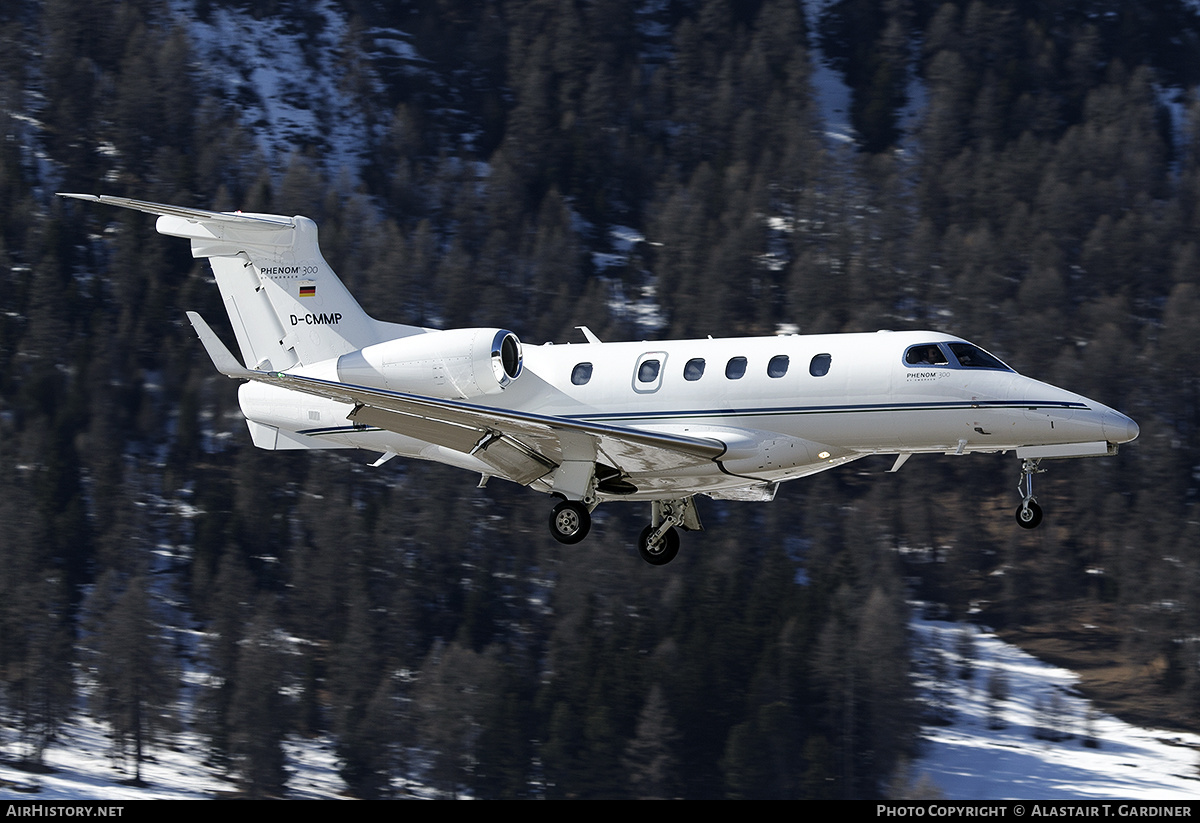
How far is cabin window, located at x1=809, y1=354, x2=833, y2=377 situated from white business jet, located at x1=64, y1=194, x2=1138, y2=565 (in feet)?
0.06

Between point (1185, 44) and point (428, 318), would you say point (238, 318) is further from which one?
point (1185, 44)

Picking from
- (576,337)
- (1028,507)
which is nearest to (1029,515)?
(1028,507)

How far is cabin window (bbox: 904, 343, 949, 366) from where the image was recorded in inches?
849

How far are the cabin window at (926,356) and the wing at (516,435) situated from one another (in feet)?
9.21

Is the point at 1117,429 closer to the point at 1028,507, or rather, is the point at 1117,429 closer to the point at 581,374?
the point at 1028,507

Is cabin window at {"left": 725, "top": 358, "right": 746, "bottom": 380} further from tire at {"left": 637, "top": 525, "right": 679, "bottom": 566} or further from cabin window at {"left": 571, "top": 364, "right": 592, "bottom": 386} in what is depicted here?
tire at {"left": 637, "top": 525, "right": 679, "bottom": 566}

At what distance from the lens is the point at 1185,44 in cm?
12912

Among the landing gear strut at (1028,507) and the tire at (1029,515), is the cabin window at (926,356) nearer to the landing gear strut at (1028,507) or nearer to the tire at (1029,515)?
the landing gear strut at (1028,507)

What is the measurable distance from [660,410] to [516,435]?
6.69 feet

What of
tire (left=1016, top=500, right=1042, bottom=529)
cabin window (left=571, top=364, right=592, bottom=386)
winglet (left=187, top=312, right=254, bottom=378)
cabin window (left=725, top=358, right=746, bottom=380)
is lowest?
tire (left=1016, top=500, right=1042, bottom=529)

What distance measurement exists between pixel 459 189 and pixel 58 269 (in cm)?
2852

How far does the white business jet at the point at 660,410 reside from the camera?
2139cm

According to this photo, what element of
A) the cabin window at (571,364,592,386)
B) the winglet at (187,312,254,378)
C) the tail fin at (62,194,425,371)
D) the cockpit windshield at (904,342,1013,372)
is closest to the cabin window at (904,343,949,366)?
the cockpit windshield at (904,342,1013,372)

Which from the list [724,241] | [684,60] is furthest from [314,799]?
[684,60]
